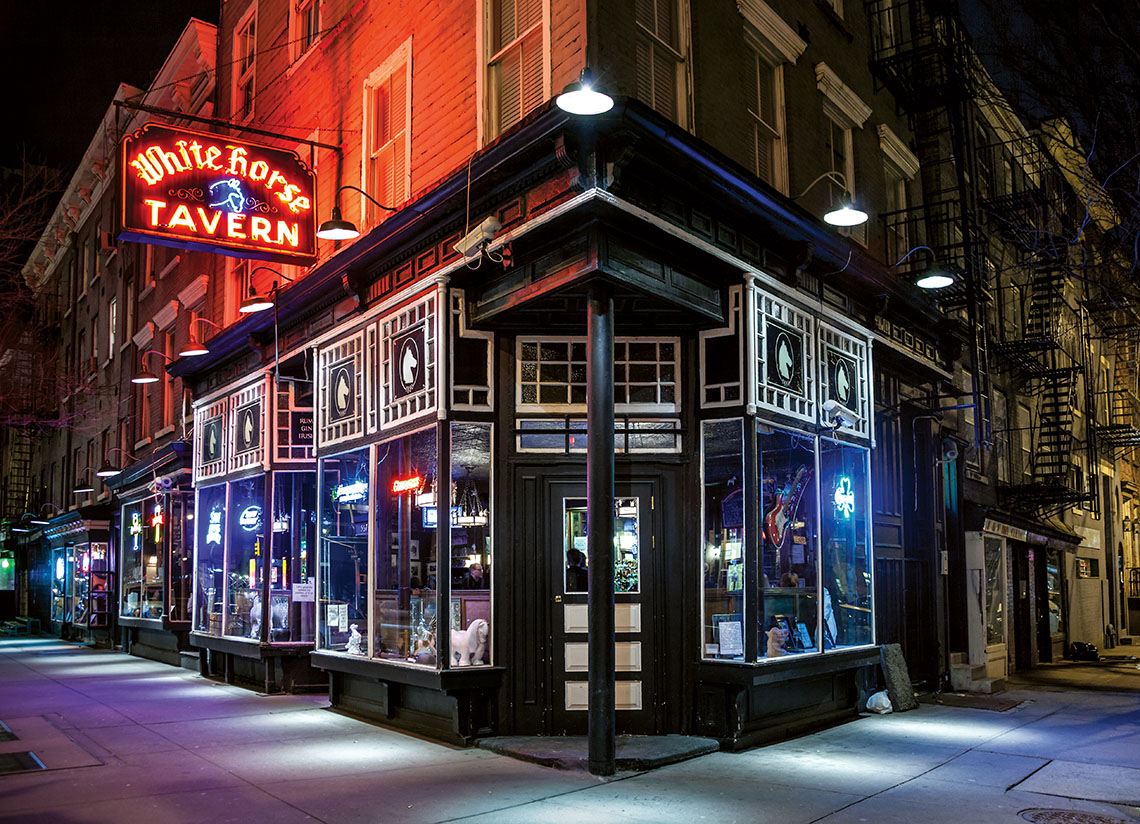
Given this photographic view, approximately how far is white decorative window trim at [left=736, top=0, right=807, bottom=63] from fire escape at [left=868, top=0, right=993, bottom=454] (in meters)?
3.73

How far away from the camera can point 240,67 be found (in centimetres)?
1964

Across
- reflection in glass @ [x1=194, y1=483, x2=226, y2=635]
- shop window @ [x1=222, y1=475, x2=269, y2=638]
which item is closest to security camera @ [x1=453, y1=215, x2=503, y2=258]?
shop window @ [x1=222, y1=475, x2=269, y2=638]

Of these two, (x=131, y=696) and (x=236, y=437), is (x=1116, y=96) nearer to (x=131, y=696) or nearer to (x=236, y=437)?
(x=236, y=437)

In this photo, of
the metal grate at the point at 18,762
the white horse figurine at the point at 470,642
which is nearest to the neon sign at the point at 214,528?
the metal grate at the point at 18,762

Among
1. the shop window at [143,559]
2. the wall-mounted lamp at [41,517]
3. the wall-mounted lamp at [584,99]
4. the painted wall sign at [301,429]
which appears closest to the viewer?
the wall-mounted lamp at [584,99]

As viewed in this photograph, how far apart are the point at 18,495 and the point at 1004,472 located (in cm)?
3838

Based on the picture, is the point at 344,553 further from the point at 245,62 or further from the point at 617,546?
the point at 245,62

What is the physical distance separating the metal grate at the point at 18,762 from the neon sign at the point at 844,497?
32.9 feet

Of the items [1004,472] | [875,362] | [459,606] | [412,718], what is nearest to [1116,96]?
[875,362]

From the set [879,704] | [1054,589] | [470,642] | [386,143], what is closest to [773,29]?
[386,143]

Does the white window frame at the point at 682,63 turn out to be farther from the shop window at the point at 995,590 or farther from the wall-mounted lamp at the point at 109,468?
the wall-mounted lamp at the point at 109,468

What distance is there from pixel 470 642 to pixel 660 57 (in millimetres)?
7026

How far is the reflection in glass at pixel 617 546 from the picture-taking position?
439 inches

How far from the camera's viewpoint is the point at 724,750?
34.3 ft
